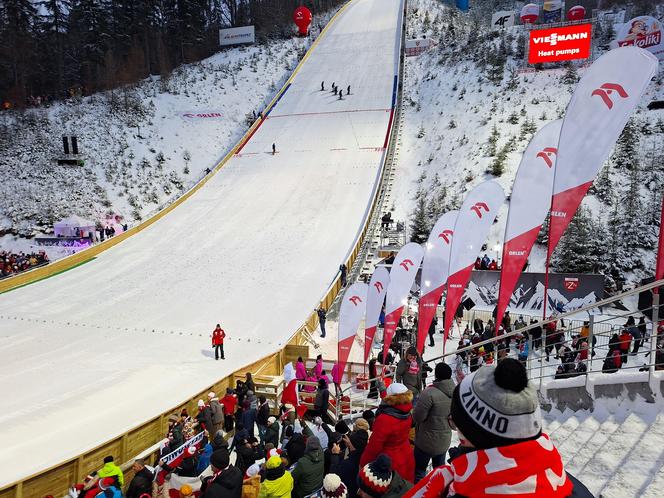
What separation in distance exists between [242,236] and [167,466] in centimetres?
1675

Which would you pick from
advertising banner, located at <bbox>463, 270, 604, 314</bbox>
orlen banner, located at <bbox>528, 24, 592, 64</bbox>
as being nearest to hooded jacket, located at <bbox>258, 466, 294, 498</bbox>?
advertising banner, located at <bbox>463, 270, 604, 314</bbox>

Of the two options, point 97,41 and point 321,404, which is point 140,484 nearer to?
point 321,404

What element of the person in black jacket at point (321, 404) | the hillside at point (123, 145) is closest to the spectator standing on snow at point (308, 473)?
the person in black jacket at point (321, 404)

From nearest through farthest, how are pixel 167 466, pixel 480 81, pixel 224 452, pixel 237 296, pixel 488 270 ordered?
pixel 224 452 < pixel 167 466 < pixel 488 270 < pixel 237 296 < pixel 480 81

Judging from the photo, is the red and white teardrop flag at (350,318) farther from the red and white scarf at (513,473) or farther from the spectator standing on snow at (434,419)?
the red and white scarf at (513,473)

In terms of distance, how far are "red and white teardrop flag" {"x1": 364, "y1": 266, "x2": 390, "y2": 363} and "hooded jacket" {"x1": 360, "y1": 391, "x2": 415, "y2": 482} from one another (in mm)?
6414

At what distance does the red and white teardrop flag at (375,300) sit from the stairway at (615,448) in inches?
196

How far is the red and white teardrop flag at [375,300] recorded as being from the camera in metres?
10.2

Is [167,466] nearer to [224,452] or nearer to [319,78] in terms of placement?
[224,452]

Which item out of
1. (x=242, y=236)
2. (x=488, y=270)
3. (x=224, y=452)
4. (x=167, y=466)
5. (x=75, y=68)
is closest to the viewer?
(x=224, y=452)

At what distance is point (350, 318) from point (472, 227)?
3506mm

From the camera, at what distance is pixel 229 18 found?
58688 mm

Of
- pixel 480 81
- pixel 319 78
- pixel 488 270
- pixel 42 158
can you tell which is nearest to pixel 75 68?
pixel 42 158

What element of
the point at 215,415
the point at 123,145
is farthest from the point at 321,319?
the point at 123,145
